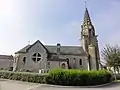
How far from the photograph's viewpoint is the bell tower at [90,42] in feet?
141

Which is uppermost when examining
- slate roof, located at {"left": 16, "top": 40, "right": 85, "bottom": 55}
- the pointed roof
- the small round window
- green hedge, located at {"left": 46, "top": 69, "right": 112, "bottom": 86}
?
Answer: the pointed roof

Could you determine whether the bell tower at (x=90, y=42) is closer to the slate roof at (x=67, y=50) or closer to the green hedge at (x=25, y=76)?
the slate roof at (x=67, y=50)

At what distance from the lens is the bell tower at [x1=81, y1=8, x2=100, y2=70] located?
43.0 meters

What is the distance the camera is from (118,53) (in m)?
30.5

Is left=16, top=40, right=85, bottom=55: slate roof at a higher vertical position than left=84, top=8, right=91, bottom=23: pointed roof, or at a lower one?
lower

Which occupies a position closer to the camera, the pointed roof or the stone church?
the stone church

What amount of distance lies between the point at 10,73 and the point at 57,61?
710 inches

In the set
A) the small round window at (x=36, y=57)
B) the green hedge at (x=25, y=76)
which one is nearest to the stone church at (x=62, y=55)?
the small round window at (x=36, y=57)

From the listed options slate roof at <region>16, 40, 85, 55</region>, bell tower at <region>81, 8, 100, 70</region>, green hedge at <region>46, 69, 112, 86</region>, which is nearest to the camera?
green hedge at <region>46, 69, 112, 86</region>

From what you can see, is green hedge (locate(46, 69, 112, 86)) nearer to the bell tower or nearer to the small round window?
the small round window

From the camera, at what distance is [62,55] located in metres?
44.0

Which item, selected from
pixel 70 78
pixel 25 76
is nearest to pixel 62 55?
pixel 25 76

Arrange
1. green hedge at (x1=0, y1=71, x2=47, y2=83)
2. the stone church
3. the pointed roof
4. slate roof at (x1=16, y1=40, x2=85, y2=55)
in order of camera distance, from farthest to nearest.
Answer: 1. the pointed roof
2. slate roof at (x1=16, y1=40, x2=85, y2=55)
3. the stone church
4. green hedge at (x1=0, y1=71, x2=47, y2=83)

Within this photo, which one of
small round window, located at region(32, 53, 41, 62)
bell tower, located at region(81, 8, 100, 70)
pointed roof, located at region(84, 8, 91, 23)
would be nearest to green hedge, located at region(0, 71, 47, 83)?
small round window, located at region(32, 53, 41, 62)
